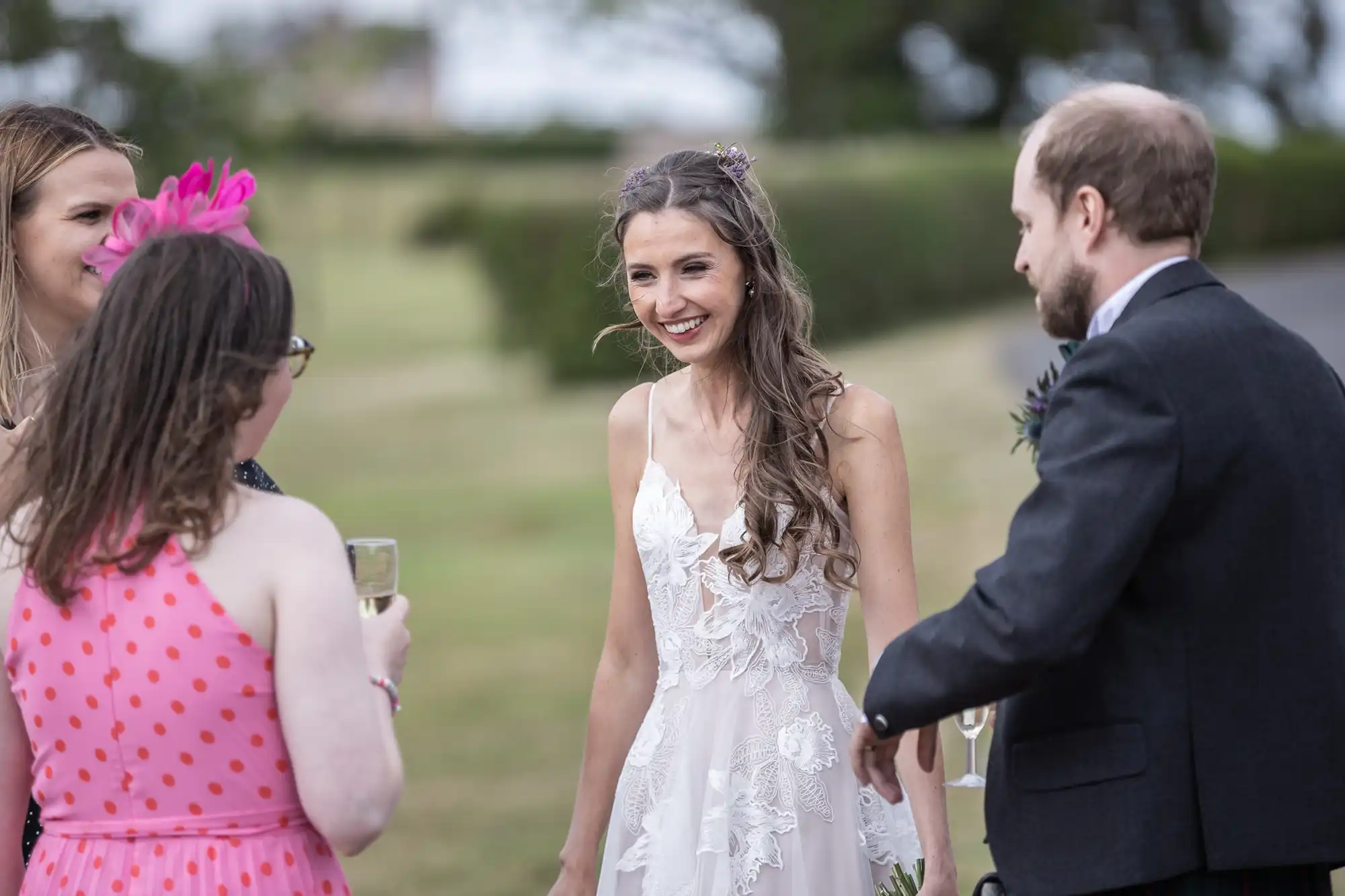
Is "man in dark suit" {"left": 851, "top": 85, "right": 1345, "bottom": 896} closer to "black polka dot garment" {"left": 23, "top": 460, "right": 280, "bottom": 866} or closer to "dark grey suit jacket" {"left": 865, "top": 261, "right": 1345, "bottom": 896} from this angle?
"dark grey suit jacket" {"left": 865, "top": 261, "right": 1345, "bottom": 896}

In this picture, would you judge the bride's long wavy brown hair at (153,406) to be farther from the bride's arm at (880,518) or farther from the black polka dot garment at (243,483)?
the bride's arm at (880,518)

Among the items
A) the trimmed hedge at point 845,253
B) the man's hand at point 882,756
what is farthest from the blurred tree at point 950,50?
the man's hand at point 882,756

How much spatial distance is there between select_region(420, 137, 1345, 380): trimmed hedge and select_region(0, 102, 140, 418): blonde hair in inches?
513

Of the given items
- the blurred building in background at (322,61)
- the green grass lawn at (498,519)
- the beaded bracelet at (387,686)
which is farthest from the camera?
the blurred building in background at (322,61)

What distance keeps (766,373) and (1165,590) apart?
1.19 meters

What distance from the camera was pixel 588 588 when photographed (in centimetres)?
1213

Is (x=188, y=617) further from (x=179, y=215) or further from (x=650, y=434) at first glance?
(x=650, y=434)

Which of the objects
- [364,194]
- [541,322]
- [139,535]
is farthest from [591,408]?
[364,194]

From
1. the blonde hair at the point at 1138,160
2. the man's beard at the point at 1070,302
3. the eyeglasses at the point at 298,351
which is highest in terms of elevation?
the blonde hair at the point at 1138,160

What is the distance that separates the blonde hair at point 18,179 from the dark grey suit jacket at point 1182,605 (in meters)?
1.94

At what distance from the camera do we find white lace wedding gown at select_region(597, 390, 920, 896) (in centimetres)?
316

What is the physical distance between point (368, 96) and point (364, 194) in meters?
19.1

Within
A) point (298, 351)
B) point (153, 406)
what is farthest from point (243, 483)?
point (153, 406)

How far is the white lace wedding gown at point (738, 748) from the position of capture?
10.4ft
